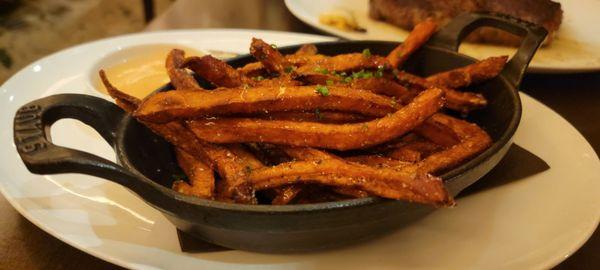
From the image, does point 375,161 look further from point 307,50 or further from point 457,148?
point 307,50

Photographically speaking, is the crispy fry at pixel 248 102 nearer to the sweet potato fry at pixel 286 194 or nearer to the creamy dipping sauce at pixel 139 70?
the sweet potato fry at pixel 286 194

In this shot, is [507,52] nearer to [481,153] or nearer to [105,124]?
[481,153]

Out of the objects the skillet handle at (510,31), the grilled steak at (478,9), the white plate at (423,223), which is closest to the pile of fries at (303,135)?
the white plate at (423,223)

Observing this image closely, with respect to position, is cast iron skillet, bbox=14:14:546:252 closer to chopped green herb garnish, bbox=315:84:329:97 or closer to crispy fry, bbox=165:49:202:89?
crispy fry, bbox=165:49:202:89

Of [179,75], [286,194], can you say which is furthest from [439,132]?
[179,75]

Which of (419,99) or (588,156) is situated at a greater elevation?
(419,99)

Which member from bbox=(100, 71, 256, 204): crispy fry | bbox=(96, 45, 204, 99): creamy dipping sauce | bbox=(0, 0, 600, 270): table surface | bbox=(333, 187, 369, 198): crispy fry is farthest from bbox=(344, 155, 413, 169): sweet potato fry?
bbox=(96, 45, 204, 99): creamy dipping sauce

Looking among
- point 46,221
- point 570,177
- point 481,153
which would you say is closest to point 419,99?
point 481,153

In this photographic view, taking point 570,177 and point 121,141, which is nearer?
point 121,141
